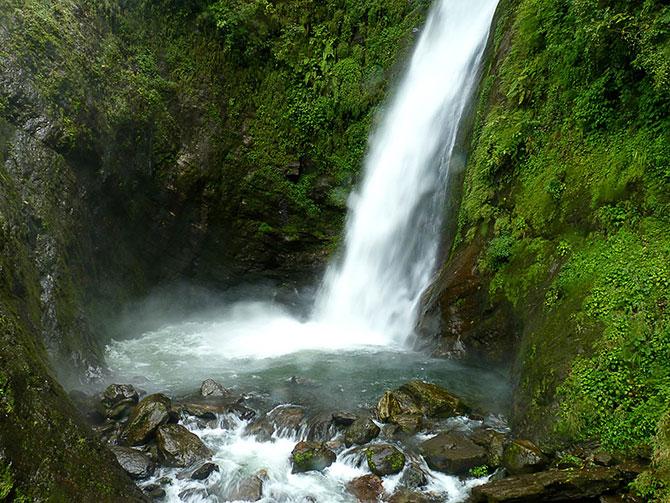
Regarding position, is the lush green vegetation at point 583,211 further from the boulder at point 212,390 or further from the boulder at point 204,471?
the boulder at point 212,390

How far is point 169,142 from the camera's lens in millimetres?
13883

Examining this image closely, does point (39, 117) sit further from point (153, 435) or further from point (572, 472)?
point (572, 472)

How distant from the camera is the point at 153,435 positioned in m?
7.07

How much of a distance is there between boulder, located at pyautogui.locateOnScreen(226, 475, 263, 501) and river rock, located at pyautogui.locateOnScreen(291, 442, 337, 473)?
0.54 meters

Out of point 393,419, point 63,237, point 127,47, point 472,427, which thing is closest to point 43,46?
point 127,47

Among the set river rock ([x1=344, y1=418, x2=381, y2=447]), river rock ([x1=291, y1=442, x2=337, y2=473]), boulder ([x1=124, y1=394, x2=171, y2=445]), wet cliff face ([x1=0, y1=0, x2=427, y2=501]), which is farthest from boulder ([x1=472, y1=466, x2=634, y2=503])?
wet cliff face ([x1=0, y1=0, x2=427, y2=501])

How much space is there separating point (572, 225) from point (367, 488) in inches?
199

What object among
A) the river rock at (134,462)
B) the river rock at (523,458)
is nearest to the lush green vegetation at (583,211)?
the river rock at (523,458)

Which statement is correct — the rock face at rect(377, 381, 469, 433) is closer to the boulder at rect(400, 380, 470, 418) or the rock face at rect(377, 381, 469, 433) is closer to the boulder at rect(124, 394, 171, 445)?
the boulder at rect(400, 380, 470, 418)

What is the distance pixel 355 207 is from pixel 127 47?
7547 mm

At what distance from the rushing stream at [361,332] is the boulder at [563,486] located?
727mm

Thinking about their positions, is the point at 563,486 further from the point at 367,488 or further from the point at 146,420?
the point at 146,420

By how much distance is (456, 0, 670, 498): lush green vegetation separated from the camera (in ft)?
19.6

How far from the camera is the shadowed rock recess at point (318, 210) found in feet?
18.6
